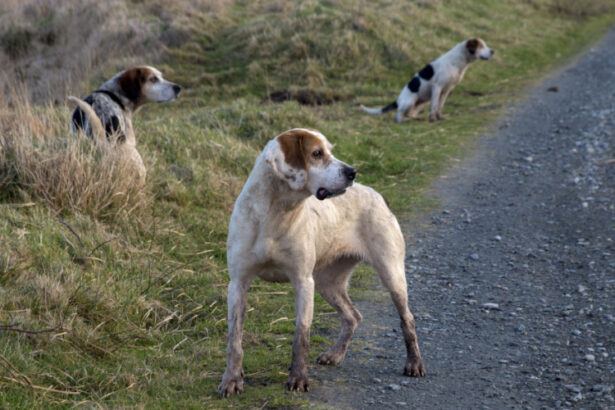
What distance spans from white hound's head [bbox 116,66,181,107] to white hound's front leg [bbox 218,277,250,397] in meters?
4.43

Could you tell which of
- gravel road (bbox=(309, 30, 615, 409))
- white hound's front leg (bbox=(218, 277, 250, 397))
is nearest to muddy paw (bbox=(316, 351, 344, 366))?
gravel road (bbox=(309, 30, 615, 409))

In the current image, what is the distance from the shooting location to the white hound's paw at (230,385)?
4981mm

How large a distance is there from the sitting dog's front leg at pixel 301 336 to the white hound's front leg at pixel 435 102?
31.8ft

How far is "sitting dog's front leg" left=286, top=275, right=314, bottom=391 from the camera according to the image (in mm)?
5051

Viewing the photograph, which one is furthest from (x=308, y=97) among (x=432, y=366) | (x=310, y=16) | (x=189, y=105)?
(x=432, y=366)

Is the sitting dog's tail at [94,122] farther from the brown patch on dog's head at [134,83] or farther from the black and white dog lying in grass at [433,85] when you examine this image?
the black and white dog lying in grass at [433,85]

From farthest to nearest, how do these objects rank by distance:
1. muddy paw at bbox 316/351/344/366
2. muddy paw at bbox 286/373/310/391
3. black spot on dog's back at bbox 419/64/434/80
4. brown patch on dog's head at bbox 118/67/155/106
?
black spot on dog's back at bbox 419/64/434/80
brown patch on dog's head at bbox 118/67/155/106
muddy paw at bbox 316/351/344/366
muddy paw at bbox 286/373/310/391

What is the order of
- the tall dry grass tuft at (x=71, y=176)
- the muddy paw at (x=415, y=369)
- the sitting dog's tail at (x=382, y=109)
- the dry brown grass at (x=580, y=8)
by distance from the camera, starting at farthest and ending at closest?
the dry brown grass at (x=580, y=8)
the sitting dog's tail at (x=382, y=109)
the tall dry grass tuft at (x=71, y=176)
the muddy paw at (x=415, y=369)

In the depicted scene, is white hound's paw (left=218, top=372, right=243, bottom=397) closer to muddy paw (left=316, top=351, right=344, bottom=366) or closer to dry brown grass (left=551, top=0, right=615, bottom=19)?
muddy paw (left=316, top=351, right=344, bottom=366)

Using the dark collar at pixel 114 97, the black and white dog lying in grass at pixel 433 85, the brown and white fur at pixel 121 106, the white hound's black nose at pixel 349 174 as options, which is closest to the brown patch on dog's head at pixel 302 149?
the white hound's black nose at pixel 349 174

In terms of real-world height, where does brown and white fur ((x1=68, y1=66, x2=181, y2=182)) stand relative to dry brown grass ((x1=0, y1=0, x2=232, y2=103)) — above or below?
above

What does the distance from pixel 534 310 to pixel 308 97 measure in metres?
9.35

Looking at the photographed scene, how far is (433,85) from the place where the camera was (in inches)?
568

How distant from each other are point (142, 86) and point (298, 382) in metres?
4.88
